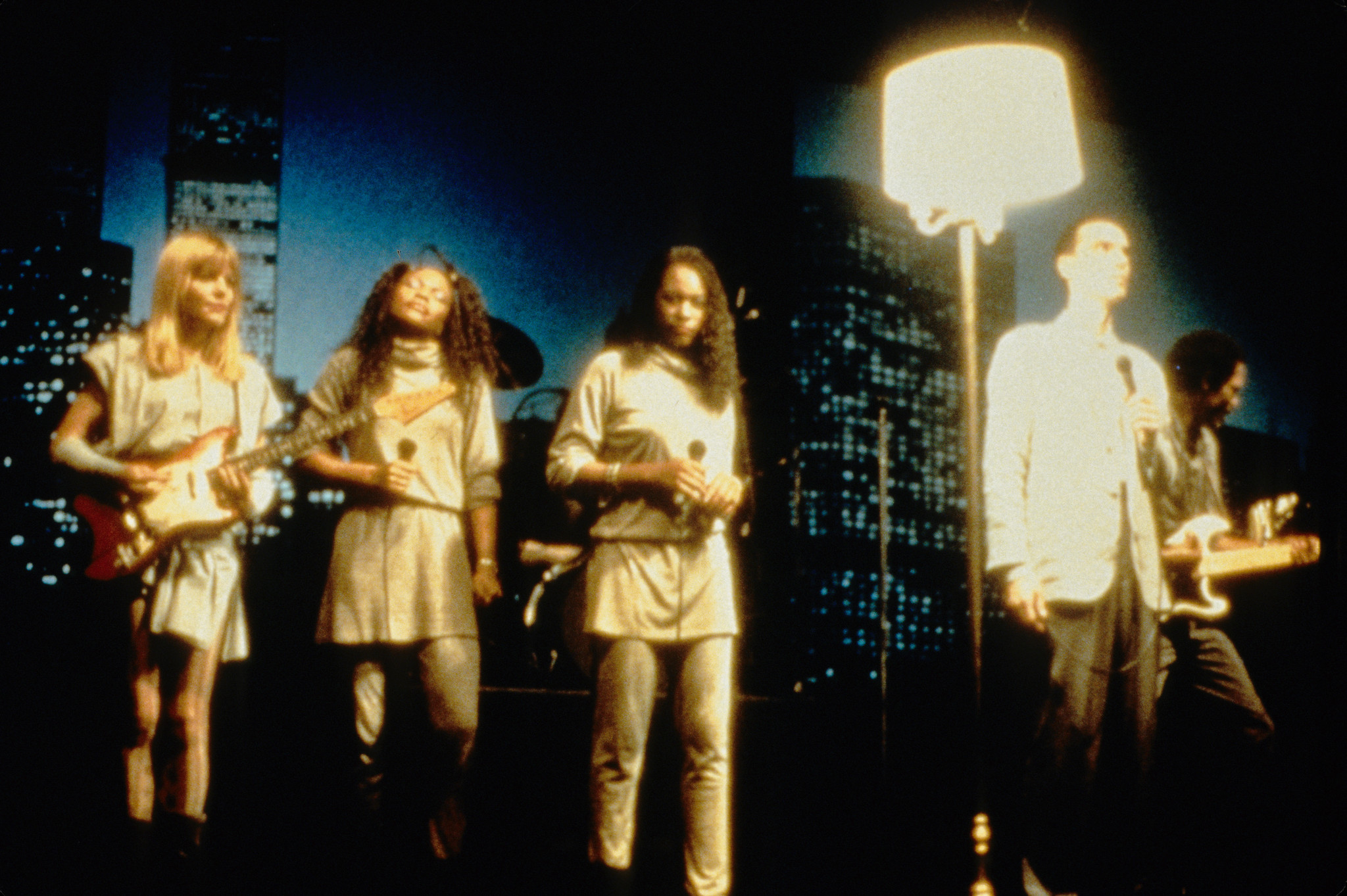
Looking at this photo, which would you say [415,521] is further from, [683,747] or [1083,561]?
[1083,561]

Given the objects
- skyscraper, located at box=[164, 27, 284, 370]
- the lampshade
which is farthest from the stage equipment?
skyscraper, located at box=[164, 27, 284, 370]

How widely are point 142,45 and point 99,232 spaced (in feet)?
2.38

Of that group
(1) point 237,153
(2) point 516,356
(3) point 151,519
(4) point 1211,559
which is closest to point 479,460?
(3) point 151,519

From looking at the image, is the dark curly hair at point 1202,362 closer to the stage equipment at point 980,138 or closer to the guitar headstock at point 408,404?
the stage equipment at point 980,138

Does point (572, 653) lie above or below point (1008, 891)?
above

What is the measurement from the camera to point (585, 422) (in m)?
2.74

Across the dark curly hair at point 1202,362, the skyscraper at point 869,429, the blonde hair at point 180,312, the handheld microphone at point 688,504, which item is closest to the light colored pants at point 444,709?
the handheld microphone at point 688,504

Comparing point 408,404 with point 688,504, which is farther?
point 408,404

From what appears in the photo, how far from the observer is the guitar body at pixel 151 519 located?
2549 millimetres

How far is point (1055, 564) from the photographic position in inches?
112

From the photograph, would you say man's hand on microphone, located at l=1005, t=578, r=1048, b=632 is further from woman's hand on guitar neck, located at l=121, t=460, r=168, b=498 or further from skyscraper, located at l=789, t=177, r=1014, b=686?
woman's hand on guitar neck, located at l=121, t=460, r=168, b=498

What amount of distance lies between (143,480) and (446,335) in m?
0.91

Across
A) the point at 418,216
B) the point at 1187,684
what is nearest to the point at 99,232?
the point at 418,216

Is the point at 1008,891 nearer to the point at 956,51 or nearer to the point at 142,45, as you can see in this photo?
the point at 956,51
